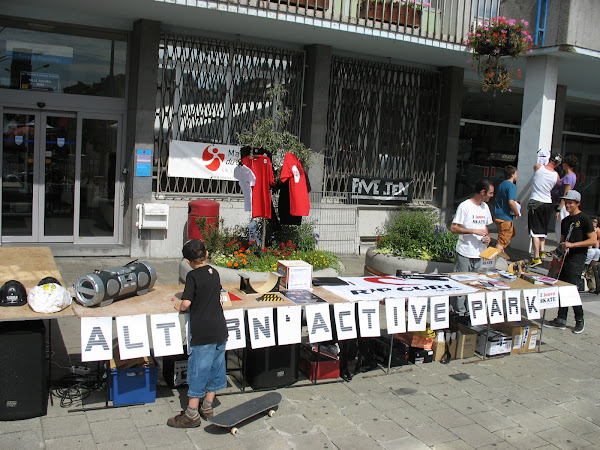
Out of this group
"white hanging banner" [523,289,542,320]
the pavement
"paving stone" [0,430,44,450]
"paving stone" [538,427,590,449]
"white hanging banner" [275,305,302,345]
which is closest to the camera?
"paving stone" [0,430,44,450]

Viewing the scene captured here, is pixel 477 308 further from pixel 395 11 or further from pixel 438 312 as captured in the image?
pixel 395 11

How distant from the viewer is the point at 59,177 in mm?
11203

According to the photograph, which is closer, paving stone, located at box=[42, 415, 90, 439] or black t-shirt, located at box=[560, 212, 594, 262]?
paving stone, located at box=[42, 415, 90, 439]

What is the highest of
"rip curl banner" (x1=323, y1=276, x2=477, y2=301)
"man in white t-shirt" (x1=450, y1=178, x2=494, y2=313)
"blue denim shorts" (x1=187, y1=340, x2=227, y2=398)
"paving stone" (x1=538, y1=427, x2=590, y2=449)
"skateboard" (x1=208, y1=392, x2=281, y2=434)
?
"man in white t-shirt" (x1=450, y1=178, x2=494, y2=313)

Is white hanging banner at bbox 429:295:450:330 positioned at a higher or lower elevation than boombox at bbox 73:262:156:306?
lower

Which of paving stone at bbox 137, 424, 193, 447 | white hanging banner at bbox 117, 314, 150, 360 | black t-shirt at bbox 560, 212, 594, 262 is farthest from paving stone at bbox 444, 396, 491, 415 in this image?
black t-shirt at bbox 560, 212, 594, 262

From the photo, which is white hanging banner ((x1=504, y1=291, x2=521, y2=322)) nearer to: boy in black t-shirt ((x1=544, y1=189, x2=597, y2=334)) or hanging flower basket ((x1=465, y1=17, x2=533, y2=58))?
boy in black t-shirt ((x1=544, y1=189, x2=597, y2=334))

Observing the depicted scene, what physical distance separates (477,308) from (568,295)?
1.63 meters

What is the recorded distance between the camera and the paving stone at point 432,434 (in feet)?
17.1

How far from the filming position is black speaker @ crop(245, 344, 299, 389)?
5.92m

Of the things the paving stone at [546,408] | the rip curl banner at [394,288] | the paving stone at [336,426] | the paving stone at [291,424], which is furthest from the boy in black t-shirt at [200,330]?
the paving stone at [546,408]

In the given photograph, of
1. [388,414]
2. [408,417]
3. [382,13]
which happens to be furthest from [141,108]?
[408,417]

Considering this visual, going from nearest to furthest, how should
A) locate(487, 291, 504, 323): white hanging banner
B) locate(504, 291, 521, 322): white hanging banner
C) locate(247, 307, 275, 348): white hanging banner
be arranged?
locate(247, 307, 275, 348): white hanging banner, locate(487, 291, 504, 323): white hanging banner, locate(504, 291, 521, 322): white hanging banner

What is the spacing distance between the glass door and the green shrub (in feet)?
17.1
